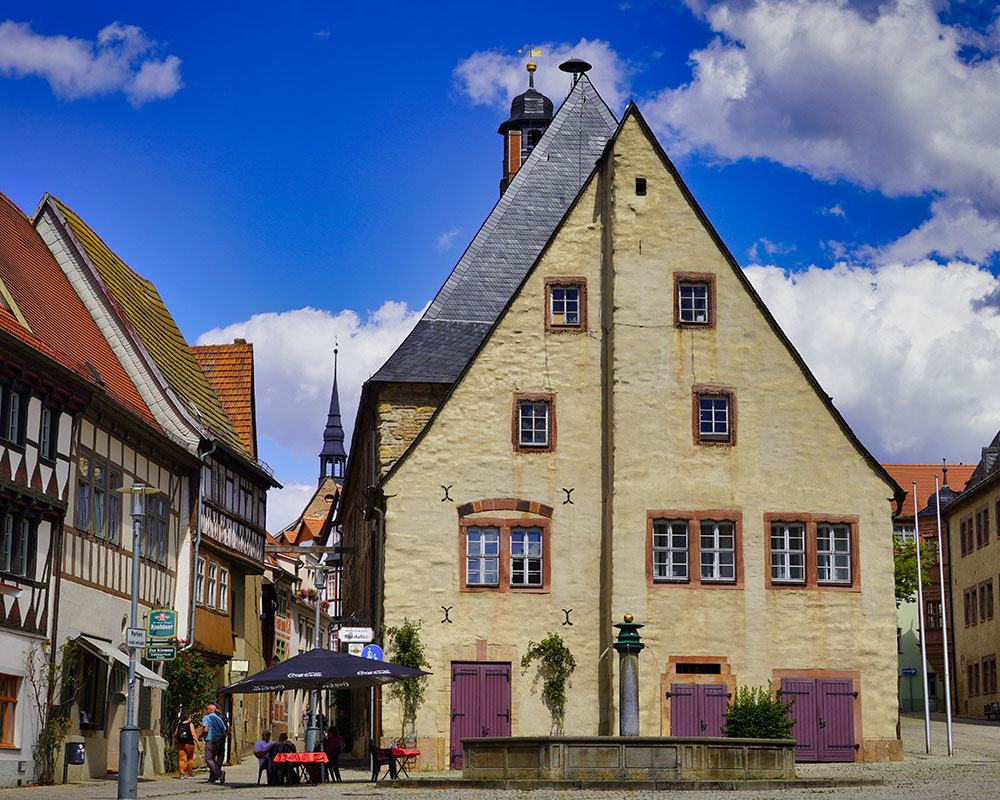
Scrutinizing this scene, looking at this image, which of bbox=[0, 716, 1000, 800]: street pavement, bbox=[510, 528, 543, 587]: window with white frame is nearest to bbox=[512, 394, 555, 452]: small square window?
bbox=[510, 528, 543, 587]: window with white frame

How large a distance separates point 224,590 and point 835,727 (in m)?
17.5

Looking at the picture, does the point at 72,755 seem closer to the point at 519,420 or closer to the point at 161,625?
the point at 161,625

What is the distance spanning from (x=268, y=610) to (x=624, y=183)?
23931 millimetres

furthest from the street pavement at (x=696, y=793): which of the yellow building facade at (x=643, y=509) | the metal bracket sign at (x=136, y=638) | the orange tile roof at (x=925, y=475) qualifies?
the orange tile roof at (x=925, y=475)

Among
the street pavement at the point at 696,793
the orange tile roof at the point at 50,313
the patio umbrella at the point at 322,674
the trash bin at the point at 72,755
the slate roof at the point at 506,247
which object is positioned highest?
the slate roof at the point at 506,247

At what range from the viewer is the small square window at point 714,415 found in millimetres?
33375

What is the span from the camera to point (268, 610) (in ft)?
172

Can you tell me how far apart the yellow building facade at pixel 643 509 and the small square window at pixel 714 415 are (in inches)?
1.7

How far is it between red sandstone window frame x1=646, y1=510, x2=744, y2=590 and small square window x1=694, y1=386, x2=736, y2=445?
159 cm

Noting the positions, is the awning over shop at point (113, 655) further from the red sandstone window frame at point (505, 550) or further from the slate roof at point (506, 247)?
the slate roof at point (506, 247)

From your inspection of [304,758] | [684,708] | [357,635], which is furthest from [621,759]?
[684,708]

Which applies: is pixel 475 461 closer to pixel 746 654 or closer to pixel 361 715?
pixel 746 654

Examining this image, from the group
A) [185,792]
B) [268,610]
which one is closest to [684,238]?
[185,792]

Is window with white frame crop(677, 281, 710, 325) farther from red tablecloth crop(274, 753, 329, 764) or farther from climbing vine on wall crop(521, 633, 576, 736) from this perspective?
red tablecloth crop(274, 753, 329, 764)
